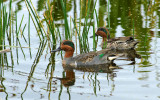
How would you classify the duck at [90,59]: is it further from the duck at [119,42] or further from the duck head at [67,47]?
the duck at [119,42]

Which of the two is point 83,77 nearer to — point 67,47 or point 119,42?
point 67,47

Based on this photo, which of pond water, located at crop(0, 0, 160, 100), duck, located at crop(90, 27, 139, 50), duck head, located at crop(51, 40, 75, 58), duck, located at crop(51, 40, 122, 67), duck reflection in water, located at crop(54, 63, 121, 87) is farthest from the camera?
duck, located at crop(90, 27, 139, 50)

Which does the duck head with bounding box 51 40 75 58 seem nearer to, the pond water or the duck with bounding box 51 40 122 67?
the duck with bounding box 51 40 122 67

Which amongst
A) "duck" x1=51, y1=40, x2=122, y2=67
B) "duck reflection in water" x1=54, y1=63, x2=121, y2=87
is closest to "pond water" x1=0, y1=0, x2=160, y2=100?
"duck reflection in water" x1=54, y1=63, x2=121, y2=87

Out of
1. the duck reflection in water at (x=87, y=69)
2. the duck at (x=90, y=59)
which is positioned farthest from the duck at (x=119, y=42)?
the duck reflection in water at (x=87, y=69)

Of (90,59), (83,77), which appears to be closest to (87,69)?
(90,59)

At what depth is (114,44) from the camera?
1170cm

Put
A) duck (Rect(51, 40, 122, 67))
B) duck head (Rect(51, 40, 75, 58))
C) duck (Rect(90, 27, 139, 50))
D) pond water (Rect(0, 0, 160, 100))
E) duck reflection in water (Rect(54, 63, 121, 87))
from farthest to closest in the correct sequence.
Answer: duck (Rect(90, 27, 139, 50)), duck head (Rect(51, 40, 75, 58)), duck (Rect(51, 40, 122, 67)), duck reflection in water (Rect(54, 63, 121, 87)), pond water (Rect(0, 0, 160, 100))

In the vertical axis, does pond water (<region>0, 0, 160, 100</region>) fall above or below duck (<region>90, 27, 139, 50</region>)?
below

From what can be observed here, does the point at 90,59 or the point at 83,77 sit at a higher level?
the point at 90,59

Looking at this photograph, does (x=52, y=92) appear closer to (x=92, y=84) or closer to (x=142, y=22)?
(x=92, y=84)

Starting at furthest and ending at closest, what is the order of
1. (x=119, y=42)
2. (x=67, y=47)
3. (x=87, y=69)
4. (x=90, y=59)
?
(x=119, y=42), (x=67, y=47), (x=90, y=59), (x=87, y=69)

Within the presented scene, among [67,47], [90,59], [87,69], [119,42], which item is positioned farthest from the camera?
[119,42]

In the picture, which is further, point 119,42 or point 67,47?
point 119,42
